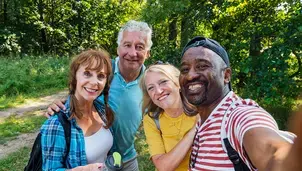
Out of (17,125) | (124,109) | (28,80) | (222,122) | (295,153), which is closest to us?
(295,153)

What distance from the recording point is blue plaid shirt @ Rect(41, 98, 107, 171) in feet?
6.49

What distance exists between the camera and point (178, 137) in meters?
2.17

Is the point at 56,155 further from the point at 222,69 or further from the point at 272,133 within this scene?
the point at 272,133

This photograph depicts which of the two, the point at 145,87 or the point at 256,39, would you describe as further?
the point at 256,39

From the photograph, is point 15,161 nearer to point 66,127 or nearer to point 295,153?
point 66,127

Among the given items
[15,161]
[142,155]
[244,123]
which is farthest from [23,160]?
[244,123]

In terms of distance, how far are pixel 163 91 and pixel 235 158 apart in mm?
1054

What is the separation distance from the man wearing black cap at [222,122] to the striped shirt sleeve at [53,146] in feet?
2.89

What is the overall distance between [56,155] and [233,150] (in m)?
1.16

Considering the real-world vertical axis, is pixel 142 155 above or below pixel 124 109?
below

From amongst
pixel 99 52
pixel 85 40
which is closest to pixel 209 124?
pixel 99 52

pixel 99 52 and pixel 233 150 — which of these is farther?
pixel 99 52

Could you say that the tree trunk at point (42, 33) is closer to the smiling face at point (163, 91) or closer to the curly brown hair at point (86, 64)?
the curly brown hair at point (86, 64)

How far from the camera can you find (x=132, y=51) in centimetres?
282
